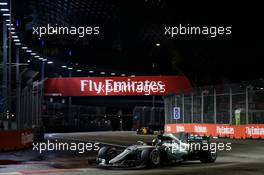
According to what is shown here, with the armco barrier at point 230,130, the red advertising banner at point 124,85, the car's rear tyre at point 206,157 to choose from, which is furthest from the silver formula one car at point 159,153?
the red advertising banner at point 124,85

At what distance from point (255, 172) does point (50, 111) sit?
53079 millimetres

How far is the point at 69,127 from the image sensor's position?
6581 cm

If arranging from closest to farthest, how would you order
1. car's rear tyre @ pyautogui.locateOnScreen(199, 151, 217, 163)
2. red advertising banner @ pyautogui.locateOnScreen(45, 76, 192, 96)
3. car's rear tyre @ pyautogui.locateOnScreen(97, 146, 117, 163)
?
car's rear tyre @ pyautogui.locateOnScreen(97, 146, 117, 163), car's rear tyre @ pyautogui.locateOnScreen(199, 151, 217, 163), red advertising banner @ pyautogui.locateOnScreen(45, 76, 192, 96)

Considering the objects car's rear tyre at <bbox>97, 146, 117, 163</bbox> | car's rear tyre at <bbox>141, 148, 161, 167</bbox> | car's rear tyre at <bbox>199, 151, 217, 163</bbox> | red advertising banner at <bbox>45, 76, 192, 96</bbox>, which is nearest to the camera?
car's rear tyre at <bbox>141, 148, 161, 167</bbox>

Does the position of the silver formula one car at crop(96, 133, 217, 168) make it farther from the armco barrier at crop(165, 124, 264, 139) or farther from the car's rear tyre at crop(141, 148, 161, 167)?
the armco barrier at crop(165, 124, 264, 139)

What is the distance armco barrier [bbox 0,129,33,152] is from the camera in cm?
2608

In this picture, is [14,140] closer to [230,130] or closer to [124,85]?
[230,130]

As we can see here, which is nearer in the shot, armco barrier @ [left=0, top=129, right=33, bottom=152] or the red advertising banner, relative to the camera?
armco barrier @ [left=0, top=129, right=33, bottom=152]

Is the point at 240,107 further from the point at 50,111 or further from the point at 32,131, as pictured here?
the point at 50,111

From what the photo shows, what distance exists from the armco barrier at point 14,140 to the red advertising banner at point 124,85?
20.7 meters

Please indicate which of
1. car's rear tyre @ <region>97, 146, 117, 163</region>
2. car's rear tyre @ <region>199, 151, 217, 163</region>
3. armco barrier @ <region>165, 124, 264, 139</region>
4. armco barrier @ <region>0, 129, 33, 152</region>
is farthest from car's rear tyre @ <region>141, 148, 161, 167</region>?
armco barrier @ <region>165, 124, 264, 139</region>

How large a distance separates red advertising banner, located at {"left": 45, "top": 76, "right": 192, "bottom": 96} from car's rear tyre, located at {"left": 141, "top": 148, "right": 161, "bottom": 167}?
110 feet

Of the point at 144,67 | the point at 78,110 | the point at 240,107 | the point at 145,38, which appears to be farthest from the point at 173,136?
the point at 144,67

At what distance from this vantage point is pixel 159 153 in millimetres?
17156
